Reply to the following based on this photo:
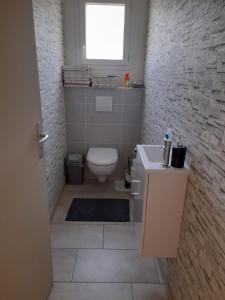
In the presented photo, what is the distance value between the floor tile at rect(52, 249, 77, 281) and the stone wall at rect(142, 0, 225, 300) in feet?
2.35

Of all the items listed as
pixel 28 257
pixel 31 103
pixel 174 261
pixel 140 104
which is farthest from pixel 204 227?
pixel 140 104

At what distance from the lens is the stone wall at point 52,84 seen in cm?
190

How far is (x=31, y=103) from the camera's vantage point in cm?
110

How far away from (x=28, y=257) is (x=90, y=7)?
8.81 feet

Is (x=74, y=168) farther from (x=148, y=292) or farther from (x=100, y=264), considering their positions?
(x=148, y=292)

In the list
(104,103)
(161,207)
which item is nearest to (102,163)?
(104,103)

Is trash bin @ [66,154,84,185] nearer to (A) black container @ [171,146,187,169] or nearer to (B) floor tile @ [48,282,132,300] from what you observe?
(B) floor tile @ [48,282,132,300]

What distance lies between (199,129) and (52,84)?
166 centimetres

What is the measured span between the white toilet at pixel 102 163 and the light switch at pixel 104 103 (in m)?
0.57

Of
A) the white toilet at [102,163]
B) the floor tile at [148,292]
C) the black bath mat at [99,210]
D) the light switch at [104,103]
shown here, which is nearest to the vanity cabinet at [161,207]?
the floor tile at [148,292]

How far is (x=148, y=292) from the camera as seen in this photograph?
5.13ft

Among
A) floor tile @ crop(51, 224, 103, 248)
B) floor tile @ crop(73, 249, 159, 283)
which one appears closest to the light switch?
floor tile @ crop(51, 224, 103, 248)

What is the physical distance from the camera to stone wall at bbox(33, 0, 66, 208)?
190 centimetres

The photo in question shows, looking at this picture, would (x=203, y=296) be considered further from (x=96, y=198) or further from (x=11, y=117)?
(x=96, y=198)
